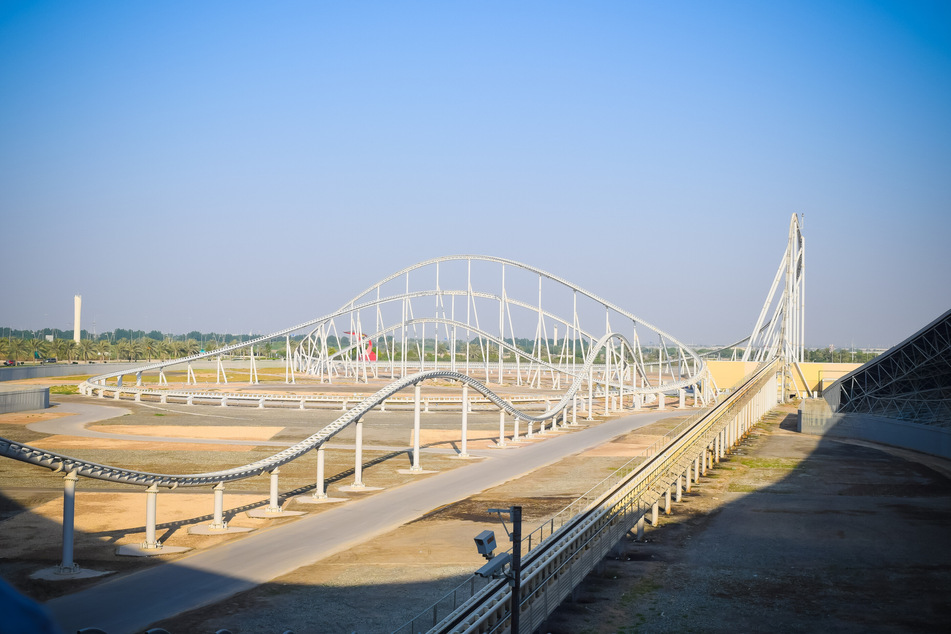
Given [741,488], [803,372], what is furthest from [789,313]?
[741,488]

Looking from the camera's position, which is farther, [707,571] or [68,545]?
[707,571]

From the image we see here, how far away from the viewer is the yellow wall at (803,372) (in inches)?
3029

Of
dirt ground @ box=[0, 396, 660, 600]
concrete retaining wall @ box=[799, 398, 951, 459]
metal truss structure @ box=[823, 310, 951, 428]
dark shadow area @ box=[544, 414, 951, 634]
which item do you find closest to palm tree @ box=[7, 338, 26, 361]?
dirt ground @ box=[0, 396, 660, 600]

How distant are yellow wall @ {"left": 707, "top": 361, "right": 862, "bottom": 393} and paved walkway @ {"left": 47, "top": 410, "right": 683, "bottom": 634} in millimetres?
51581

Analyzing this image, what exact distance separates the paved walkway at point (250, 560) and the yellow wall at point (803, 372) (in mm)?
51581

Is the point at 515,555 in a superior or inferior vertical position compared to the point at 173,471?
superior

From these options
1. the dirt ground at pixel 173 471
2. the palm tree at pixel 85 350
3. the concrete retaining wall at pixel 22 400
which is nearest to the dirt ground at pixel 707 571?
the dirt ground at pixel 173 471

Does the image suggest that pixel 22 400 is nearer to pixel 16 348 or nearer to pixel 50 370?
pixel 50 370

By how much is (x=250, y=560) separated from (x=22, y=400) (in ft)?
142

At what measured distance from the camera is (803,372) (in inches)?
3088

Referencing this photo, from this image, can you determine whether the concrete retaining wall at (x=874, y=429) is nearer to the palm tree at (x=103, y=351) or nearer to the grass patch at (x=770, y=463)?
the grass patch at (x=770, y=463)

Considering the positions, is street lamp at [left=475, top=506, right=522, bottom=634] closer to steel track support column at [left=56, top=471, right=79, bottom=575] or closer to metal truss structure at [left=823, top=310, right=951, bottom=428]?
steel track support column at [left=56, top=471, right=79, bottom=575]

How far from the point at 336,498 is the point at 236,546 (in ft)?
22.9

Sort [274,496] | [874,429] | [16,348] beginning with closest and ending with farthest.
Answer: [274,496]
[874,429]
[16,348]
